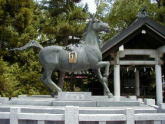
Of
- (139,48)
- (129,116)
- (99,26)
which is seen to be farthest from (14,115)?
(139,48)

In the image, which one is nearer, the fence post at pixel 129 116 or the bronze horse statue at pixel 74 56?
the fence post at pixel 129 116

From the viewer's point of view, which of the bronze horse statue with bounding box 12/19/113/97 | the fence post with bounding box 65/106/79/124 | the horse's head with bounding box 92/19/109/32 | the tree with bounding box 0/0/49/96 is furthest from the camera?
the tree with bounding box 0/0/49/96

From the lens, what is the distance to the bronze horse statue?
27.0 ft

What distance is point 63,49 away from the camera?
834cm

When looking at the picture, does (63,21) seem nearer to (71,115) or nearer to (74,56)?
(74,56)

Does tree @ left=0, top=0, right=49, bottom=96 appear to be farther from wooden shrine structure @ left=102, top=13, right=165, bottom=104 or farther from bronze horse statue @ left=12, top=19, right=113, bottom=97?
bronze horse statue @ left=12, top=19, right=113, bottom=97

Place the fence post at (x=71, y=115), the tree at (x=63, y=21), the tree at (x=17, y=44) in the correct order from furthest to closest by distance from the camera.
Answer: the tree at (x=63, y=21) → the tree at (x=17, y=44) → the fence post at (x=71, y=115)

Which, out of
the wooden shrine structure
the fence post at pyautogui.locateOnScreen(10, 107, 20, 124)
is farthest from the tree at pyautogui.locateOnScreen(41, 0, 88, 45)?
the fence post at pyautogui.locateOnScreen(10, 107, 20, 124)

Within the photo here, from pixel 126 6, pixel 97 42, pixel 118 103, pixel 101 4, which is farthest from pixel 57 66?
pixel 101 4

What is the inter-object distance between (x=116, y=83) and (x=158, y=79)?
225cm

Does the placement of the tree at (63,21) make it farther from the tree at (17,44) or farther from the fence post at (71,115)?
the fence post at (71,115)

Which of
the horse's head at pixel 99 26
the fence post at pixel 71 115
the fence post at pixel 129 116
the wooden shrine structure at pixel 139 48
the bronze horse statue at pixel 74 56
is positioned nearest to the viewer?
the fence post at pixel 71 115

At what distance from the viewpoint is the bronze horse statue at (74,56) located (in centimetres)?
823

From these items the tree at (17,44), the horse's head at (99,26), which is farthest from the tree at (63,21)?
the horse's head at (99,26)
